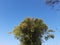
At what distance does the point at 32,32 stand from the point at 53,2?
76.4ft

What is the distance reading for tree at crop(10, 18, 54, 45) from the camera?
34719 mm

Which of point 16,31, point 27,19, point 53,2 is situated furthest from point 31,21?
point 53,2

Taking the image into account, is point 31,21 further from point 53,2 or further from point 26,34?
point 53,2

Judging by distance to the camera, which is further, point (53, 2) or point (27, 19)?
point (27, 19)

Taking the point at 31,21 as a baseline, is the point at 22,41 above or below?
below

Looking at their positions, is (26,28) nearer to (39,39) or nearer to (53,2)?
(39,39)

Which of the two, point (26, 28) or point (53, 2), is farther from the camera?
point (26, 28)

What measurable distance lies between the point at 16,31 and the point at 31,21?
10.1 ft

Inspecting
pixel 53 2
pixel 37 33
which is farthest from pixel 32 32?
pixel 53 2

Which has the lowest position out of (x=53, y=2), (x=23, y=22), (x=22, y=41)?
(x=53, y=2)

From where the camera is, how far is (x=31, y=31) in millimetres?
34594

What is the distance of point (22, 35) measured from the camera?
35219 mm

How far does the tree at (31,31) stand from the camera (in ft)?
114

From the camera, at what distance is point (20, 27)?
3534 cm
